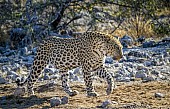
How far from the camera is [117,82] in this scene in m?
10.0

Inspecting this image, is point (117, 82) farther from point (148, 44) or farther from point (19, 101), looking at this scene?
point (148, 44)

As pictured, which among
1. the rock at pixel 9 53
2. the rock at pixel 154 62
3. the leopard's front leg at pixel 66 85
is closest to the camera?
the leopard's front leg at pixel 66 85

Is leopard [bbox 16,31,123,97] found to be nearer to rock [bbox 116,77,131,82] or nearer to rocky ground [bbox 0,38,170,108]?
rocky ground [bbox 0,38,170,108]

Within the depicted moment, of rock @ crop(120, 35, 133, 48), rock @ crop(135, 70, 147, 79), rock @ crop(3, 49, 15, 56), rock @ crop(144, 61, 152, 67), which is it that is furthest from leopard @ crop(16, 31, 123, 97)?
rock @ crop(120, 35, 133, 48)

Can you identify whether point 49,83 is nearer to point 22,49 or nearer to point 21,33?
point 22,49

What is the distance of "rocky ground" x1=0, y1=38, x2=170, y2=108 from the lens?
26.6 feet

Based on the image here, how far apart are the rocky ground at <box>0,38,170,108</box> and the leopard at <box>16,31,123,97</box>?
0.88 ft

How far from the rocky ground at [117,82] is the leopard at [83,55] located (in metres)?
0.27

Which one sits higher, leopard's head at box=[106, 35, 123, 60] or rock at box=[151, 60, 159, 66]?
leopard's head at box=[106, 35, 123, 60]

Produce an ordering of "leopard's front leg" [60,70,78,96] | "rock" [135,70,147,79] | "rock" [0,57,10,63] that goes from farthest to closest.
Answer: "rock" [0,57,10,63], "rock" [135,70,147,79], "leopard's front leg" [60,70,78,96]

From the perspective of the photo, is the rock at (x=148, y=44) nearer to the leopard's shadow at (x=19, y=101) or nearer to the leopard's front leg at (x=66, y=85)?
the leopard's front leg at (x=66, y=85)

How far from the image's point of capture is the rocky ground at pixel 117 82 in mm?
8102

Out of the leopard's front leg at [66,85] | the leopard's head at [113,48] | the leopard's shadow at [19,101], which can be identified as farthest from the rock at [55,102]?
the leopard's head at [113,48]

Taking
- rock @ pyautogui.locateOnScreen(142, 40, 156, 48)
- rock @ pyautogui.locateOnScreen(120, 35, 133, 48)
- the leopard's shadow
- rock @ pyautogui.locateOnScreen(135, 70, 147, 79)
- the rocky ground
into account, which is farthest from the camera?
rock @ pyautogui.locateOnScreen(120, 35, 133, 48)
